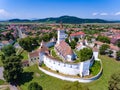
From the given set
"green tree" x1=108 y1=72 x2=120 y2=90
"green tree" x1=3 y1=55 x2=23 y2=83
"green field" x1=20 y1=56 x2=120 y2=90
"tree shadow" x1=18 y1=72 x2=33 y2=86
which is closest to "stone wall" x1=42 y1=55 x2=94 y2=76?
"green field" x1=20 y1=56 x2=120 y2=90

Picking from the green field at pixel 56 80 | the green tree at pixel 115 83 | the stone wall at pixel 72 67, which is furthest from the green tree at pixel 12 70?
the green tree at pixel 115 83

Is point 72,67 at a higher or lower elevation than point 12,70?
higher

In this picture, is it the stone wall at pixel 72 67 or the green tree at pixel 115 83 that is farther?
the stone wall at pixel 72 67

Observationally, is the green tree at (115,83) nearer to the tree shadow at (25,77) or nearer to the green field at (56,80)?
the green field at (56,80)

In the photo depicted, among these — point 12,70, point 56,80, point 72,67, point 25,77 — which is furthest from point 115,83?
point 12,70

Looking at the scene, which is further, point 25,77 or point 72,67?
point 25,77

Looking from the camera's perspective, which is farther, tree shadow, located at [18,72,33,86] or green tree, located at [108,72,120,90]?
tree shadow, located at [18,72,33,86]

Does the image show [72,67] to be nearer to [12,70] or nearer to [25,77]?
[25,77]

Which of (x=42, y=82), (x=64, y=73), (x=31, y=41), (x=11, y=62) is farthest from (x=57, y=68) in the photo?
(x=31, y=41)

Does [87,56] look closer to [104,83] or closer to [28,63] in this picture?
[104,83]

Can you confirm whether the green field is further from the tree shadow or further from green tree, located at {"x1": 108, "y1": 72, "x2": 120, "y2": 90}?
green tree, located at {"x1": 108, "y1": 72, "x2": 120, "y2": 90}
